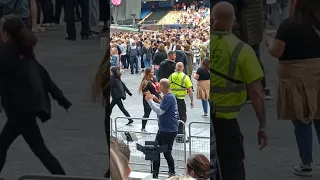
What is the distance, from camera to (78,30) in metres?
2.60

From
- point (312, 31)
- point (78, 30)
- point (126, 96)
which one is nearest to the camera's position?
point (312, 31)

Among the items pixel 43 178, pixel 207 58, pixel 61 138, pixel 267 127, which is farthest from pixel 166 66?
pixel 43 178

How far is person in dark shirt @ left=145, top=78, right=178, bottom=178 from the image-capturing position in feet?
7.62

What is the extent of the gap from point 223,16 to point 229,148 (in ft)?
1.90

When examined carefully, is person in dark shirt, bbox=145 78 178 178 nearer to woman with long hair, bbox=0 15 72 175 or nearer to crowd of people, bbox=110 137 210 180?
crowd of people, bbox=110 137 210 180

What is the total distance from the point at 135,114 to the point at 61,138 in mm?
440

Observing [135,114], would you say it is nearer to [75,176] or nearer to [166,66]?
[166,66]

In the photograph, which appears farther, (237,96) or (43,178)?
(43,178)

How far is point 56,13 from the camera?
8.63 feet

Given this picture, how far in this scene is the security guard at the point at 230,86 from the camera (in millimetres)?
2262

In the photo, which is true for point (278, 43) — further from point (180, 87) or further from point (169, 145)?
point (169, 145)

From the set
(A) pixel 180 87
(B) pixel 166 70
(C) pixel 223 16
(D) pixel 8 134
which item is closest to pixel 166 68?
(B) pixel 166 70

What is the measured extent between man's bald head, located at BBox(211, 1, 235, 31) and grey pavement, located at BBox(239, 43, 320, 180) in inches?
8.9

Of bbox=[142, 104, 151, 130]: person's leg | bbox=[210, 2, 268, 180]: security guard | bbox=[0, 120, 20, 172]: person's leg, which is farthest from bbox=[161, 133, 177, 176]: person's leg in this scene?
bbox=[0, 120, 20, 172]: person's leg
